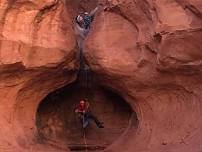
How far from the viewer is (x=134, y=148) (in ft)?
30.2

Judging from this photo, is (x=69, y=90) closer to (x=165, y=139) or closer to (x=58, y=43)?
(x=58, y=43)

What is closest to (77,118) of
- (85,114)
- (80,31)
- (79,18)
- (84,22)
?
(85,114)

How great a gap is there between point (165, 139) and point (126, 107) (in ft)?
5.33

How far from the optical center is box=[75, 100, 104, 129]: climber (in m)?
9.91

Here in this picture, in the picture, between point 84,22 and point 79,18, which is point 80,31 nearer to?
point 84,22

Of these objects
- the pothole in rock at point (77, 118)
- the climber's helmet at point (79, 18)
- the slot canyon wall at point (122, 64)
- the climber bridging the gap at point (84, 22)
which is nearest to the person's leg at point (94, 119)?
the pothole in rock at point (77, 118)

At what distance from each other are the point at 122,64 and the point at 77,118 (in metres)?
1.58

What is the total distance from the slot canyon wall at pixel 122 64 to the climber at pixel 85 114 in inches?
18.0

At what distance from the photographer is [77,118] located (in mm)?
10391

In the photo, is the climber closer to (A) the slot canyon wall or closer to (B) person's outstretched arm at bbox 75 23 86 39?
(A) the slot canyon wall

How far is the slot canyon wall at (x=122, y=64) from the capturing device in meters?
8.60

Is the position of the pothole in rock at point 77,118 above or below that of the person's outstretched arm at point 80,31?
below

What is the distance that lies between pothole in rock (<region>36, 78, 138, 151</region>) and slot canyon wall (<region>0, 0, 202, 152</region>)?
445mm

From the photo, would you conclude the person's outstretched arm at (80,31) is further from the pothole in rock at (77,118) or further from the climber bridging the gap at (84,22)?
the pothole in rock at (77,118)
